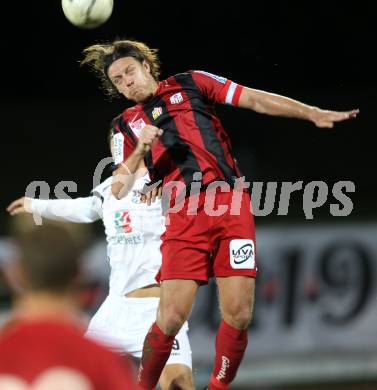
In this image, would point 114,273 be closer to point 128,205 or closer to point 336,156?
point 128,205

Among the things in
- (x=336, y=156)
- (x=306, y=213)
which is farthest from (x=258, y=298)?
(x=336, y=156)

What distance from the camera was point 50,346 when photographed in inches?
93.7

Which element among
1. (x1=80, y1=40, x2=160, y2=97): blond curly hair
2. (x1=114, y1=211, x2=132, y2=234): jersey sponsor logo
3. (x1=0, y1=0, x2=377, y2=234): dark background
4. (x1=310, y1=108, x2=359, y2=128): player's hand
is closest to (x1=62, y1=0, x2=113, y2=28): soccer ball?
(x1=80, y1=40, x2=160, y2=97): blond curly hair

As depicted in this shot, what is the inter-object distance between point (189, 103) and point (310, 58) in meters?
5.89

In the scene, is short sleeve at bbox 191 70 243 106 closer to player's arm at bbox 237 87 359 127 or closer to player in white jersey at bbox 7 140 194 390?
player's arm at bbox 237 87 359 127

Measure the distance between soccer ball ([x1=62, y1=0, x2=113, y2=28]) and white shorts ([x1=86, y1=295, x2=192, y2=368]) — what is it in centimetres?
171

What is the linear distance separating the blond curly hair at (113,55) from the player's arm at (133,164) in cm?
60

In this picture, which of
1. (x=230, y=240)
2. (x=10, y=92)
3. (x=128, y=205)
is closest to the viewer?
(x=230, y=240)

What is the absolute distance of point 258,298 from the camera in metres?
9.33

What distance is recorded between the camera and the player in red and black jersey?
16.3 ft

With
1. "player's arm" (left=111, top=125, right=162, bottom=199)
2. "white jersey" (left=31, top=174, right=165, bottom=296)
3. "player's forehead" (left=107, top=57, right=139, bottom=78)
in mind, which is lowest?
"white jersey" (left=31, top=174, right=165, bottom=296)

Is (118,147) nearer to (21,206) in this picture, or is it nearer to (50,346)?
(21,206)

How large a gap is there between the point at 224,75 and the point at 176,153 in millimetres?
5560

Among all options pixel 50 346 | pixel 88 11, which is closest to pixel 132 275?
pixel 88 11
